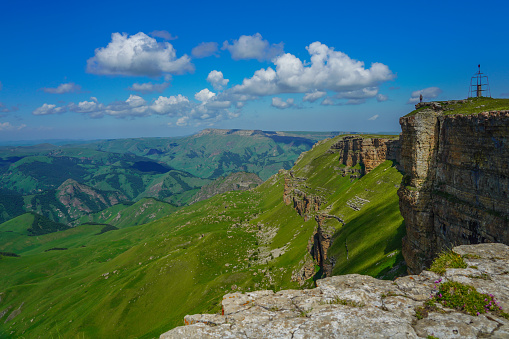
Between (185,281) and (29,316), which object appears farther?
(29,316)

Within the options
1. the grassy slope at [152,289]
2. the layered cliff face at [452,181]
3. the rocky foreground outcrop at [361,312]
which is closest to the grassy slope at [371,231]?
the layered cliff face at [452,181]

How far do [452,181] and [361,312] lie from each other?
23097mm

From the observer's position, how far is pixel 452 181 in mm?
26750

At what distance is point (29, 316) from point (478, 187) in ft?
729

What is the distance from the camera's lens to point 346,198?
4016 inches

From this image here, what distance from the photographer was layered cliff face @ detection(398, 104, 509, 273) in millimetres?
21797

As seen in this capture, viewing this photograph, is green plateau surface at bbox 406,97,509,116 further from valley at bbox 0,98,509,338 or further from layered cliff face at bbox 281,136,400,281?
layered cliff face at bbox 281,136,400,281

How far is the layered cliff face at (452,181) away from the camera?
71.5 feet

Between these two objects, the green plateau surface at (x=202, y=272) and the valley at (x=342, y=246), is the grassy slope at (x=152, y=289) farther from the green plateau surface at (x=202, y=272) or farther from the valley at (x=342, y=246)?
the valley at (x=342, y=246)

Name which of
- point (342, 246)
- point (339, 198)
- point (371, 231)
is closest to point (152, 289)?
point (342, 246)

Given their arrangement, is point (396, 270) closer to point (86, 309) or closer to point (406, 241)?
point (406, 241)

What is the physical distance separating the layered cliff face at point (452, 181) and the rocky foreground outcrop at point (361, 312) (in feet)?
30.2

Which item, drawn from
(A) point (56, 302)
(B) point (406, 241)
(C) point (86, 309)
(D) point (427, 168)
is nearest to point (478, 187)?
(D) point (427, 168)

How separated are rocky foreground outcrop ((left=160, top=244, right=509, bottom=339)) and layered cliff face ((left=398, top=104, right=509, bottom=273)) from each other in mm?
9192
